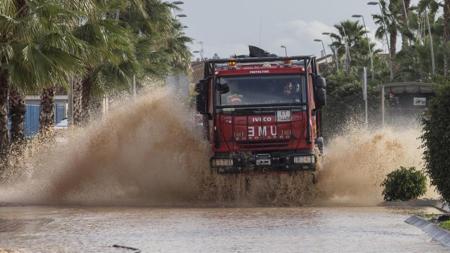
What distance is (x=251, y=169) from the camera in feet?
76.9

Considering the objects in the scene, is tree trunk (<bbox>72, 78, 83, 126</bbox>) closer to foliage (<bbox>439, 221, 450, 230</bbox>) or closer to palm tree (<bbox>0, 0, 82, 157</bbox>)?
palm tree (<bbox>0, 0, 82, 157</bbox>)

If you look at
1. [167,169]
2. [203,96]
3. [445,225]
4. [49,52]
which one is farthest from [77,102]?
[445,225]

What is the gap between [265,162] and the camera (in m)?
23.4

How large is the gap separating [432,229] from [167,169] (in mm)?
10327

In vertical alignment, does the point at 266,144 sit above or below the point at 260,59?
below

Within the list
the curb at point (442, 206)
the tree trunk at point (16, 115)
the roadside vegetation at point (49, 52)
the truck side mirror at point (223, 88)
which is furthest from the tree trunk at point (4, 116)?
the curb at point (442, 206)

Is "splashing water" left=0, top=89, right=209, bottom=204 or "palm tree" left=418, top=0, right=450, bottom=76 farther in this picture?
"palm tree" left=418, top=0, right=450, bottom=76

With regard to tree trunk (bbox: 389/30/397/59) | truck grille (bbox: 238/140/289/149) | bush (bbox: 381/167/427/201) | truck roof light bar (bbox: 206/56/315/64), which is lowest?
bush (bbox: 381/167/427/201)

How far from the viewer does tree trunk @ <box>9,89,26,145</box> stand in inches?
1203

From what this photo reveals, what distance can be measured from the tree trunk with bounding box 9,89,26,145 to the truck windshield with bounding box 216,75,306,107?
917 centimetres

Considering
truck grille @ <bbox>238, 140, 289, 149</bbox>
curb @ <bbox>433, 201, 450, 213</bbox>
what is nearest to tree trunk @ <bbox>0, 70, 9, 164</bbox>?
truck grille @ <bbox>238, 140, 289, 149</bbox>

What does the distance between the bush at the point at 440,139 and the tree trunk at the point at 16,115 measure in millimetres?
15895

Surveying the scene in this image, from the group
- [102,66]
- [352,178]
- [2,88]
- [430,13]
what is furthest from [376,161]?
[430,13]

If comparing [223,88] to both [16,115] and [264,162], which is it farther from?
[16,115]
